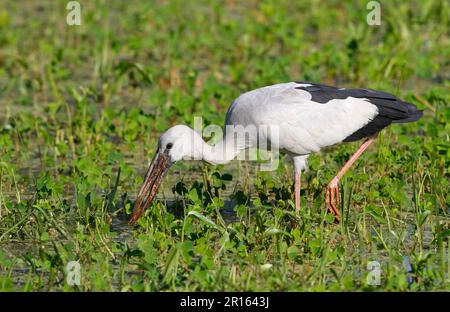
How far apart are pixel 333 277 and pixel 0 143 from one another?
3357mm

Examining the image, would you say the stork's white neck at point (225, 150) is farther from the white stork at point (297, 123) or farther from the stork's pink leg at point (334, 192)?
the stork's pink leg at point (334, 192)

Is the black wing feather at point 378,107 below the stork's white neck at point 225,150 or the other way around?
the other way around

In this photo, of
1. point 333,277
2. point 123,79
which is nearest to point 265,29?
point 123,79

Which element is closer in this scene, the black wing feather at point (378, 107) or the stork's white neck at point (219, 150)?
the stork's white neck at point (219, 150)

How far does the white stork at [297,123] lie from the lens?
668cm

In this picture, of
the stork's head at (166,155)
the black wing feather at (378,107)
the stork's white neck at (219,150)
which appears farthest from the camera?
the black wing feather at (378,107)

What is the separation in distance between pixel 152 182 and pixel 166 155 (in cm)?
22

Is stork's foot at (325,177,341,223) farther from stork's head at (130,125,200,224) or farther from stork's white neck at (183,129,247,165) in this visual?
stork's head at (130,125,200,224)

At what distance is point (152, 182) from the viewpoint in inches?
267

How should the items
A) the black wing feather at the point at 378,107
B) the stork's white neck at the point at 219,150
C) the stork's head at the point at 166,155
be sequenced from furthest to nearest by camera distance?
the black wing feather at the point at 378,107, the stork's white neck at the point at 219,150, the stork's head at the point at 166,155

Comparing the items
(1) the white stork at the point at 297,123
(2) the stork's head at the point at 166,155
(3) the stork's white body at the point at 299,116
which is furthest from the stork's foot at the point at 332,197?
(2) the stork's head at the point at 166,155

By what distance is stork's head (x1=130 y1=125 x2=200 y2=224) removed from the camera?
6.65 meters

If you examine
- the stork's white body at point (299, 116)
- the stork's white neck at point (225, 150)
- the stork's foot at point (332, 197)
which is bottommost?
the stork's foot at point (332, 197)

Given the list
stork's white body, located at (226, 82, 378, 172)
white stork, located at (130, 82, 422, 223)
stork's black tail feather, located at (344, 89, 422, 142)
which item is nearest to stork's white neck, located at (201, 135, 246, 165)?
white stork, located at (130, 82, 422, 223)
